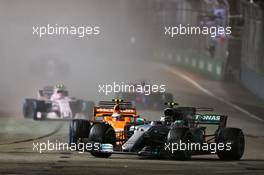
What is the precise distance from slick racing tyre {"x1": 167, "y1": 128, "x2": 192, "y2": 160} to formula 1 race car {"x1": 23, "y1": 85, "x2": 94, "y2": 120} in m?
14.7

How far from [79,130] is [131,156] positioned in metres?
1.67

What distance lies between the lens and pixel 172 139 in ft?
80.6

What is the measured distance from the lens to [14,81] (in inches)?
2623

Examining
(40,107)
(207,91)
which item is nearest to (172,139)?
(40,107)

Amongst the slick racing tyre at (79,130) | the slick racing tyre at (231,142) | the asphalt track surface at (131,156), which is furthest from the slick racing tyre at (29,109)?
the slick racing tyre at (231,142)

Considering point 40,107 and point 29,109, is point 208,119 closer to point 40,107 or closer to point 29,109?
point 40,107

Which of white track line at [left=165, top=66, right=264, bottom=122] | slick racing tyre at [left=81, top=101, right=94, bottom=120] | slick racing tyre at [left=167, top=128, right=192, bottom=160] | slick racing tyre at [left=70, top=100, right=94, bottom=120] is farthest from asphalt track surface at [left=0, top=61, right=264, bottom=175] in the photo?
slick racing tyre at [left=81, top=101, right=94, bottom=120]

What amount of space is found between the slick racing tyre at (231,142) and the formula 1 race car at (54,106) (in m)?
14.4

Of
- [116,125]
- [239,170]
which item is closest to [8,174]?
[239,170]

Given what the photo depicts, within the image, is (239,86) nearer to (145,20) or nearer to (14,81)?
(14,81)

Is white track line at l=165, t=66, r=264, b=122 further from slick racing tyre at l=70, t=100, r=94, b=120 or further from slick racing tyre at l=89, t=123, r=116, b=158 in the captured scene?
slick racing tyre at l=89, t=123, r=116, b=158

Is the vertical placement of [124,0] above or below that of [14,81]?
above

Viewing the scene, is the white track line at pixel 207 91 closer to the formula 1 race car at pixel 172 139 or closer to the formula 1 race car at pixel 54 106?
the formula 1 race car at pixel 54 106

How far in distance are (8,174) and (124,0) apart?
79.8 metres
